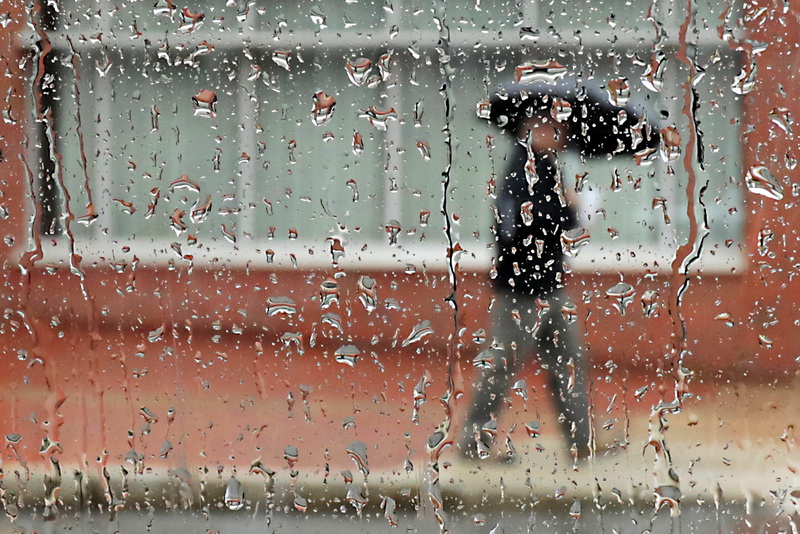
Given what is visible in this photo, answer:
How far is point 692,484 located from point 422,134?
0.56m

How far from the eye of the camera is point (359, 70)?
2.66 ft

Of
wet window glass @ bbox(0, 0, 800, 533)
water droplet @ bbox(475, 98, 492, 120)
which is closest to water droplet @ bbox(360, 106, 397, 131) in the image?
wet window glass @ bbox(0, 0, 800, 533)

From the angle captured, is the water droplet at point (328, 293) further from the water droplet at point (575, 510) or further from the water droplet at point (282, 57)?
the water droplet at point (575, 510)

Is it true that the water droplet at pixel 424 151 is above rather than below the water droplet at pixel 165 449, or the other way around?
above

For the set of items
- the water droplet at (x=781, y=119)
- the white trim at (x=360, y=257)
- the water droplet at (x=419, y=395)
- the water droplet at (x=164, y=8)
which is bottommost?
the water droplet at (x=419, y=395)

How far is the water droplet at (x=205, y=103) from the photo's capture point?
0.82 meters

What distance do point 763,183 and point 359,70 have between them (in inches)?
20.9

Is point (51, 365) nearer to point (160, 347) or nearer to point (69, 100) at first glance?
point (160, 347)

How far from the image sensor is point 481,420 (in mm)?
806

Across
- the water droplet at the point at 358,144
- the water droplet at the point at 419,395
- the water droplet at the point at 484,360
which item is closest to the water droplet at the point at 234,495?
the water droplet at the point at 419,395

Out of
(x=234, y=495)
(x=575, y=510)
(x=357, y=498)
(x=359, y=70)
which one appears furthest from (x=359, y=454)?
(x=359, y=70)

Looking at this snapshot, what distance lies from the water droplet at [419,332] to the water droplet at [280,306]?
15cm

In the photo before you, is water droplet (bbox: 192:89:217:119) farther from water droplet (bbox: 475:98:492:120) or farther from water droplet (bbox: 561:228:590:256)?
water droplet (bbox: 561:228:590:256)

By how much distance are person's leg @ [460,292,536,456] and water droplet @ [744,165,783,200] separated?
31cm
